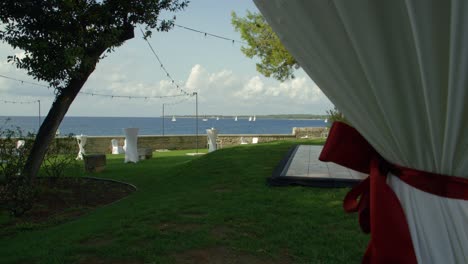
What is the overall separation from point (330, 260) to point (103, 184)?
6383 millimetres

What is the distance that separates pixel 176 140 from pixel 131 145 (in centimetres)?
868

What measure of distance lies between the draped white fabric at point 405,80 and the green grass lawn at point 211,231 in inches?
93.2

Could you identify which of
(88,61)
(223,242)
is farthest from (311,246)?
(88,61)

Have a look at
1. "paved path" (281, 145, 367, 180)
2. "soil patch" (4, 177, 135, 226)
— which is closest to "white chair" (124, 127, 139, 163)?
"soil patch" (4, 177, 135, 226)

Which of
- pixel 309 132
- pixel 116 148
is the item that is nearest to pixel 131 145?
pixel 116 148

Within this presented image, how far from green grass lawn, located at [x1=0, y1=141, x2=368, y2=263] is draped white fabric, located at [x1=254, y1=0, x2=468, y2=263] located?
7.76ft

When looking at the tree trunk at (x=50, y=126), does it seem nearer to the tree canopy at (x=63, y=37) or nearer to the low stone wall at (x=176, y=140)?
the tree canopy at (x=63, y=37)

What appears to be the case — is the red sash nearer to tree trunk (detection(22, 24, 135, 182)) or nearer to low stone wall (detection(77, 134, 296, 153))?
tree trunk (detection(22, 24, 135, 182))

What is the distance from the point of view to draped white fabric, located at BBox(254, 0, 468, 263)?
109cm

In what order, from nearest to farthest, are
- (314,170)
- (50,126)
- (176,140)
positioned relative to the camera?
(314,170) → (50,126) → (176,140)

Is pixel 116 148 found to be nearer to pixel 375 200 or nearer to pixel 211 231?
pixel 211 231

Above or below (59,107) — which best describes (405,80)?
below

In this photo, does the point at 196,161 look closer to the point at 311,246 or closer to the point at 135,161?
the point at 135,161

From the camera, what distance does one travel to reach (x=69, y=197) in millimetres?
7672
